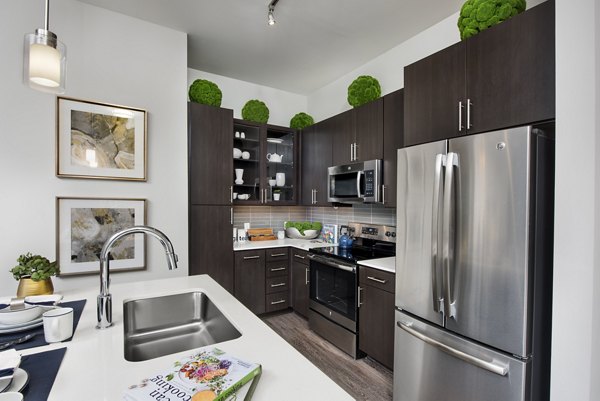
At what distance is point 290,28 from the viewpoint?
8.54 feet

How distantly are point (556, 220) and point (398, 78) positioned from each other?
2133mm

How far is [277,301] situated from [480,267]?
244 centimetres

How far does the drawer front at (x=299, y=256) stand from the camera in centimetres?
322

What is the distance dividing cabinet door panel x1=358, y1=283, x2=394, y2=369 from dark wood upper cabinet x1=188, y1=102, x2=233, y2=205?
176cm

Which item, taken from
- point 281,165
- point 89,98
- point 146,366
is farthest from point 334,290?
point 89,98

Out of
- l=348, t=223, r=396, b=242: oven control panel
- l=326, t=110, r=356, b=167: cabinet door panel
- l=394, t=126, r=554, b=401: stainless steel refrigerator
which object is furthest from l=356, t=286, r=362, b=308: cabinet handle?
l=326, t=110, r=356, b=167: cabinet door panel

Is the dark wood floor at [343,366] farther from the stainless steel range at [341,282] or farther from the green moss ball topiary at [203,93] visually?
the green moss ball topiary at [203,93]

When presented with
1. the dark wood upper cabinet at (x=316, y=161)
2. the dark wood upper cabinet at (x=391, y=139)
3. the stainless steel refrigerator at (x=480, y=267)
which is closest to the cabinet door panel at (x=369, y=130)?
the dark wood upper cabinet at (x=391, y=139)

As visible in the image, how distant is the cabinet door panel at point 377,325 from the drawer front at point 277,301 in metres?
1.20

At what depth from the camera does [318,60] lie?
3.22 meters

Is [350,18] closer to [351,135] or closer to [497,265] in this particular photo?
[351,135]

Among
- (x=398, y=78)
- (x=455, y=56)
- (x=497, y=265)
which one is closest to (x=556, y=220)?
(x=497, y=265)

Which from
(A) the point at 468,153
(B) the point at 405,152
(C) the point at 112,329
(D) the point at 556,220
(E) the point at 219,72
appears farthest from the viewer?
(E) the point at 219,72

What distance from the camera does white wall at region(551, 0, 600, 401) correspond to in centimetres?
113
